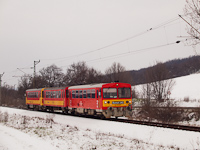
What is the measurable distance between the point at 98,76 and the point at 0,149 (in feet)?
144

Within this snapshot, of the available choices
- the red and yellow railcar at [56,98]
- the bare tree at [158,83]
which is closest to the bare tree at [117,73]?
the bare tree at [158,83]

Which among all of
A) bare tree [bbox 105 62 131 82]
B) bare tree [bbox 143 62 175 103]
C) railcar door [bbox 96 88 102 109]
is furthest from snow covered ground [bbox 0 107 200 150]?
bare tree [bbox 105 62 131 82]

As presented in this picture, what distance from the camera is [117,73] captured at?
62.2 metres

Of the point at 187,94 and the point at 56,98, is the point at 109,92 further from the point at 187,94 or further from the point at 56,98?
the point at 187,94

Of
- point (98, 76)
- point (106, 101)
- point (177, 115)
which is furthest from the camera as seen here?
point (98, 76)

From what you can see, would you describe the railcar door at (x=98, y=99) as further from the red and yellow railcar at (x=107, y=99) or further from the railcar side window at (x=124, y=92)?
the railcar side window at (x=124, y=92)

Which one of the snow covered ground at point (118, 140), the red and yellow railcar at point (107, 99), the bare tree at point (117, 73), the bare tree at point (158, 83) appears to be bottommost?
the snow covered ground at point (118, 140)

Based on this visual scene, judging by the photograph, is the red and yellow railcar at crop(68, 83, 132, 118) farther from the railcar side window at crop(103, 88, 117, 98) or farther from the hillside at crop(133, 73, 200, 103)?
the hillside at crop(133, 73, 200, 103)

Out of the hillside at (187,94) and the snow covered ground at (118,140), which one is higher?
the hillside at (187,94)

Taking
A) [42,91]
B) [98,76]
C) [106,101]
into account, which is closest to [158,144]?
[106,101]

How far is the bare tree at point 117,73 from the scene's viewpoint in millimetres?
60719

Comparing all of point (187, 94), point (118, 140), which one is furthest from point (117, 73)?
point (118, 140)

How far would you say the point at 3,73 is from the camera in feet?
180

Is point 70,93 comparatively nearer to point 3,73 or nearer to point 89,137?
point 89,137
